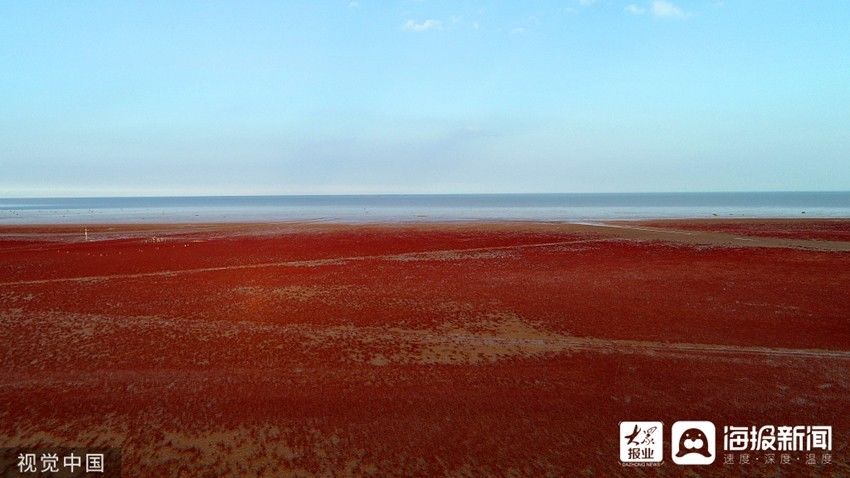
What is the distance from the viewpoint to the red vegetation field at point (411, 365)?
731cm

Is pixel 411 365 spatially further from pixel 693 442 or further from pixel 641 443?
pixel 693 442

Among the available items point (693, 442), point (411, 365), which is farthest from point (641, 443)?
point (411, 365)

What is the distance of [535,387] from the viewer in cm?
949

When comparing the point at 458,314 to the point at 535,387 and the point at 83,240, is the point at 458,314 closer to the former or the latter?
the point at 535,387

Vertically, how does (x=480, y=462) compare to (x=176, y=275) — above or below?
below

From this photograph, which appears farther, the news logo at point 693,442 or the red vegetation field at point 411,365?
the red vegetation field at point 411,365

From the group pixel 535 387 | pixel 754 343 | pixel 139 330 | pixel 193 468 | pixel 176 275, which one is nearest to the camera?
pixel 193 468

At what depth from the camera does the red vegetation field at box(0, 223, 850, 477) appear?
7309 mm

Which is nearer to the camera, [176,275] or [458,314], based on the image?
[458,314]

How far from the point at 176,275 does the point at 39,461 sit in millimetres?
17194

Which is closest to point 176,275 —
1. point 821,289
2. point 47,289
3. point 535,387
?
point 47,289

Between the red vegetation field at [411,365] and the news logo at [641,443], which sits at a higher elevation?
the red vegetation field at [411,365]

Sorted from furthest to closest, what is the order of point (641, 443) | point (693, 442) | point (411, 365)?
point (411, 365) → point (693, 442) → point (641, 443)

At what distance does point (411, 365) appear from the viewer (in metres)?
10.8
